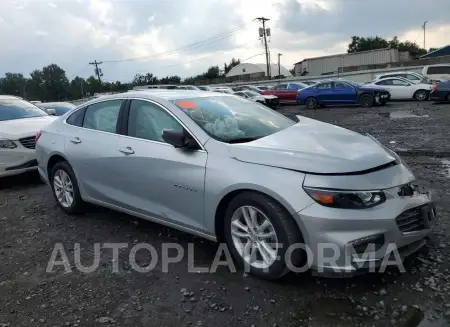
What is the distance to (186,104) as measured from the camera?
13.3ft

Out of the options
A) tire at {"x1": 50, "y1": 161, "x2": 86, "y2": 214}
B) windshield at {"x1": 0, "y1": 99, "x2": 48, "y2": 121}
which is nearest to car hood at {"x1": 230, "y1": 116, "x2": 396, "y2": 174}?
tire at {"x1": 50, "y1": 161, "x2": 86, "y2": 214}

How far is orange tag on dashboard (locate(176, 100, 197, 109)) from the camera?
4.00m

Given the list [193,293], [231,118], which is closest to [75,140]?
[231,118]

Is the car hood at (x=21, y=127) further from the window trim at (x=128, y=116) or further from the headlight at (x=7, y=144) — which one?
the window trim at (x=128, y=116)

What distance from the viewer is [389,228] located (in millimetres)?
2895

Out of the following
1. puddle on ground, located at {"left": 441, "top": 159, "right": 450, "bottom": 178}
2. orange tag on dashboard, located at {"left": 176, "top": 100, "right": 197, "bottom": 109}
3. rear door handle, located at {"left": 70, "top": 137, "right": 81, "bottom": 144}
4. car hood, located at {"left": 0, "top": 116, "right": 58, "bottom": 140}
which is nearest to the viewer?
orange tag on dashboard, located at {"left": 176, "top": 100, "right": 197, "bottom": 109}

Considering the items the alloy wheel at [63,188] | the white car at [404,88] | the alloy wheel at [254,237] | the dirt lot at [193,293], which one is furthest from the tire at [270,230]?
the white car at [404,88]

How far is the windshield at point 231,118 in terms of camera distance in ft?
12.2

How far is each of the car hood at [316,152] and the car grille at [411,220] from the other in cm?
42

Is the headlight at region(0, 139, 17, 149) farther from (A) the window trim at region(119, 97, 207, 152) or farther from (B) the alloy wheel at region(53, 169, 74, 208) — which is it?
(A) the window trim at region(119, 97, 207, 152)

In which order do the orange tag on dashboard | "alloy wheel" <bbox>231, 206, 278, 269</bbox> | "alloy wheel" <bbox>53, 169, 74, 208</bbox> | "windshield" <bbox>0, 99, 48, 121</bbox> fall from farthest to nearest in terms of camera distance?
"windshield" <bbox>0, 99, 48, 121</bbox>, "alloy wheel" <bbox>53, 169, 74, 208</bbox>, the orange tag on dashboard, "alloy wheel" <bbox>231, 206, 278, 269</bbox>

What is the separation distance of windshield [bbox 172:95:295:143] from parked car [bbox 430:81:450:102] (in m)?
16.9

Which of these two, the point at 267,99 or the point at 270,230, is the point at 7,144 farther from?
the point at 267,99

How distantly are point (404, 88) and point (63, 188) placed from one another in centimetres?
2038
